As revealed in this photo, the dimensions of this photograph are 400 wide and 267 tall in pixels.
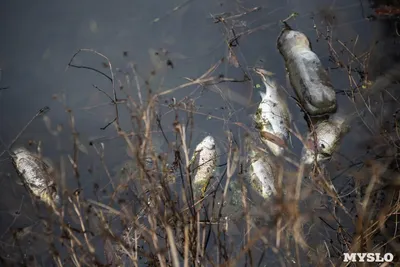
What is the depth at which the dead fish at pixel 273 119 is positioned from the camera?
268cm

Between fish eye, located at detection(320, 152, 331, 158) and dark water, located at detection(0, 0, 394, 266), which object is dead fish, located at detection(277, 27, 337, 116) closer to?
dark water, located at detection(0, 0, 394, 266)

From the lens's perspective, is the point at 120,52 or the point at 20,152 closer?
the point at 20,152

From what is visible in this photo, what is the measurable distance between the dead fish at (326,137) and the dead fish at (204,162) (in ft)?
1.78

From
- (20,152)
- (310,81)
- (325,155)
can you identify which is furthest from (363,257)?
(20,152)

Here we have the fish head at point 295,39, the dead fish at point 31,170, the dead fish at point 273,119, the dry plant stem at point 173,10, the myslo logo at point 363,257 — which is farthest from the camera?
the dry plant stem at point 173,10

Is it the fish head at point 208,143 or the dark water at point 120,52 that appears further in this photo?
the dark water at point 120,52

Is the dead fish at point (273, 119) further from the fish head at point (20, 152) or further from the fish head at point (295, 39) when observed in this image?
the fish head at point (20, 152)

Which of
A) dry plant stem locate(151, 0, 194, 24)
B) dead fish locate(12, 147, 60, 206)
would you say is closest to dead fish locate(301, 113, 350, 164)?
dry plant stem locate(151, 0, 194, 24)

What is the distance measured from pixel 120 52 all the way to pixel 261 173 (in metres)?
1.20

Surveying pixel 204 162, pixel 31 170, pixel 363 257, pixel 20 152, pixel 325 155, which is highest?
pixel 20 152

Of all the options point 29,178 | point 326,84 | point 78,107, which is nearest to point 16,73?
point 78,107

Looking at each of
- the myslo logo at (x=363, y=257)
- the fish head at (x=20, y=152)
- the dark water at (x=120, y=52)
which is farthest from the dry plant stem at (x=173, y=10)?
the myslo logo at (x=363, y=257)

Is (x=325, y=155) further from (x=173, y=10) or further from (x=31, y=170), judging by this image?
(x=31, y=170)

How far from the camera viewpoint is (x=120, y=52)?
289 centimetres
